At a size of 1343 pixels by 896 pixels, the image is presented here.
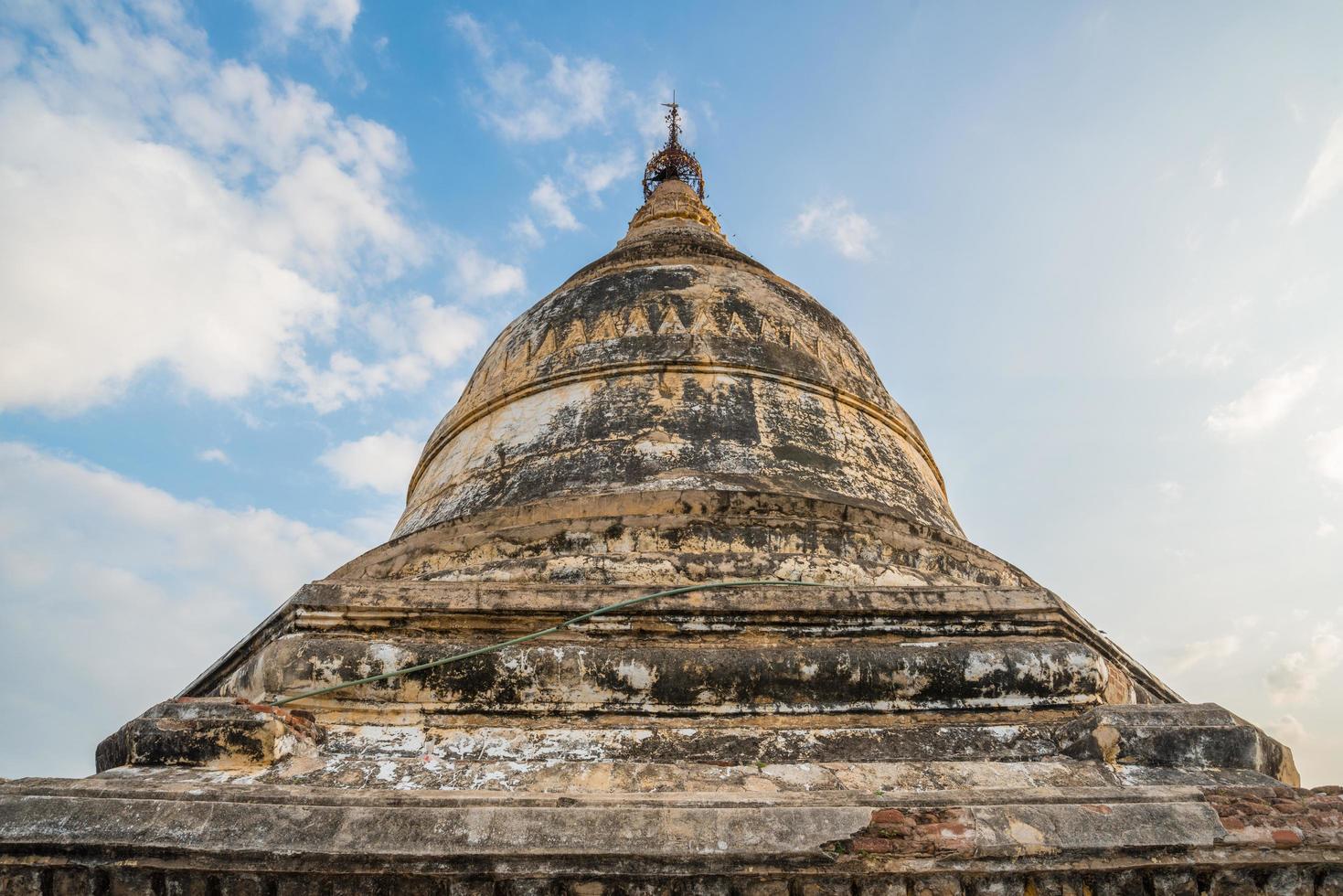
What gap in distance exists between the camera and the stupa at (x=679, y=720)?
120 inches

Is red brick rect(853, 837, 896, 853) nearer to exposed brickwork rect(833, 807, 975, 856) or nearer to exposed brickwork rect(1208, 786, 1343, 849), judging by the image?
exposed brickwork rect(833, 807, 975, 856)

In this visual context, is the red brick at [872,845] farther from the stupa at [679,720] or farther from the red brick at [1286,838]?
the red brick at [1286,838]

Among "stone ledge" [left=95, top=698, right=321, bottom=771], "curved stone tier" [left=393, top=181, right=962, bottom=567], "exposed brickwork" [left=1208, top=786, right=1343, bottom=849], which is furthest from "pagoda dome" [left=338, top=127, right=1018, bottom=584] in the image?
"exposed brickwork" [left=1208, top=786, right=1343, bottom=849]

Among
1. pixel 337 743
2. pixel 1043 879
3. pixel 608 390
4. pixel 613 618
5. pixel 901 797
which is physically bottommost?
pixel 1043 879

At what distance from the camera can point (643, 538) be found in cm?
539

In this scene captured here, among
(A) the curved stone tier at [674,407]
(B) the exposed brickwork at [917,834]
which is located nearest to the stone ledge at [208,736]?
(B) the exposed brickwork at [917,834]

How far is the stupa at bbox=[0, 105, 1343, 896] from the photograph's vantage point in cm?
304

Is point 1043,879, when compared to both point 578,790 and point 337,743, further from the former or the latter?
point 337,743

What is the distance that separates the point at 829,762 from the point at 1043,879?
2.99 ft

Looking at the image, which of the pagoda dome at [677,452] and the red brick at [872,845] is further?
the pagoda dome at [677,452]

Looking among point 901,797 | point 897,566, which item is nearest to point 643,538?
point 897,566

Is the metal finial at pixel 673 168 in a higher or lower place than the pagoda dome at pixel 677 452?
higher

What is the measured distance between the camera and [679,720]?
4.14 meters

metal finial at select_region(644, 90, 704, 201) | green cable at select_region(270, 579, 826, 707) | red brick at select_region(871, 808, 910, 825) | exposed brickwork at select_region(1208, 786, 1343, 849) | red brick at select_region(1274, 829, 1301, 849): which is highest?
metal finial at select_region(644, 90, 704, 201)
